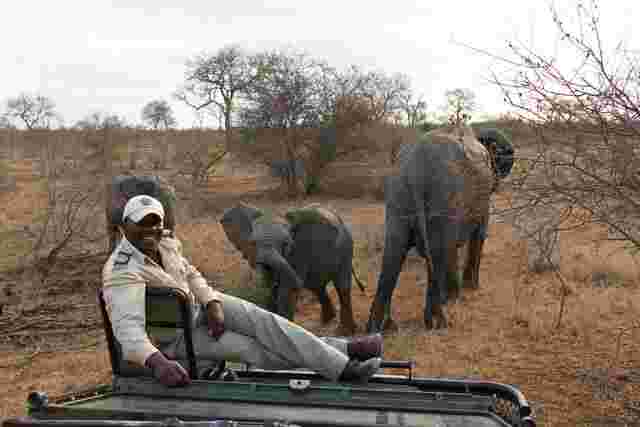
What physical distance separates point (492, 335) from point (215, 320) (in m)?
4.28

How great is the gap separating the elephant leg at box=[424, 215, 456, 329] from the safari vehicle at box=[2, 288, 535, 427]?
362cm

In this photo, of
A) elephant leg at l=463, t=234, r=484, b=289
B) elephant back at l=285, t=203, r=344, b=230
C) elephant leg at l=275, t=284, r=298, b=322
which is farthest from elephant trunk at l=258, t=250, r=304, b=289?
elephant leg at l=463, t=234, r=484, b=289

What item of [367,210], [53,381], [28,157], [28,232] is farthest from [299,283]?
[28,157]

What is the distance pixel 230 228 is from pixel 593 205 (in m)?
4.14

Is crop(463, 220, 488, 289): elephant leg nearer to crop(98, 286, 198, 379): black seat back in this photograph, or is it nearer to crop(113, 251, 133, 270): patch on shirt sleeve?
crop(98, 286, 198, 379): black seat back

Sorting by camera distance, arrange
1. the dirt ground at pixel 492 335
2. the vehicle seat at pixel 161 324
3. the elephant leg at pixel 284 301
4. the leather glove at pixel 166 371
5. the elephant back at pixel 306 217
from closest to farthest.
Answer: the leather glove at pixel 166 371, the vehicle seat at pixel 161 324, the dirt ground at pixel 492 335, the elephant leg at pixel 284 301, the elephant back at pixel 306 217

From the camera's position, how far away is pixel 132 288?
3.00 m

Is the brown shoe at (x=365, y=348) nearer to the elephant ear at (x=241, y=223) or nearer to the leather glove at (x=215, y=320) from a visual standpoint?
the leather glove at (x=215, y=320)

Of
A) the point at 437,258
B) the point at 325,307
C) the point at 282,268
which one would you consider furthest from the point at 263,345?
the point at 325,307

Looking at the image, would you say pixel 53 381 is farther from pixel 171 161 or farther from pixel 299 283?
pixel 171 161

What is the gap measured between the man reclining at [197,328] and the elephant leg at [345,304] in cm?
383

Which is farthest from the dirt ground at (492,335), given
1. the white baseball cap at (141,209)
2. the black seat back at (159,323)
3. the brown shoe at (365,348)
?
the white baseball cap at (141,209)

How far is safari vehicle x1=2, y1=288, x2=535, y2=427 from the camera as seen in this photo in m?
2.63

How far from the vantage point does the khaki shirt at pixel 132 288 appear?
2.87 metres
